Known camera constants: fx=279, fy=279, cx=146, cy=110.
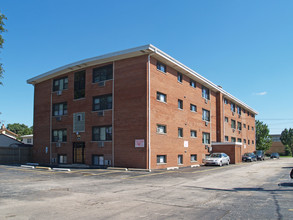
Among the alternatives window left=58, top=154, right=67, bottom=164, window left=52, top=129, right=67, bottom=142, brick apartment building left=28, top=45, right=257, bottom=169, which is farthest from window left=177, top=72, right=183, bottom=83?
window left=58, top=154, right=67, bottom=164

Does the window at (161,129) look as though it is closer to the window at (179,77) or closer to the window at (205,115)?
the window at (179,77)

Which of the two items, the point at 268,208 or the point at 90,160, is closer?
the point at 268,208

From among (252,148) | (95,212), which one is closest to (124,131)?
(95,212)

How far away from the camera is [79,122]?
27.9 meters

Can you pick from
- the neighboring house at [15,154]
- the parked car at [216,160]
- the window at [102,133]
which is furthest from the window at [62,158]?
the parked car at [216,160]

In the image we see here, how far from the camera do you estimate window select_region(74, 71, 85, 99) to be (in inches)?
1112

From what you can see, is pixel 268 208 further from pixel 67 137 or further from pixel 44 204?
pixel 67 137

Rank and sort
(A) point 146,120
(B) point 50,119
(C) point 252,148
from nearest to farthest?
(A) point 146,120 < (B) point 50,119 < (C) point 252,148

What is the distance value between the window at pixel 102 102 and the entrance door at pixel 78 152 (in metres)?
4.12

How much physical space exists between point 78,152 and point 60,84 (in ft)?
26.8

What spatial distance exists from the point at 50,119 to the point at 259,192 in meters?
25.1

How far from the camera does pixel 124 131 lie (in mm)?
24281

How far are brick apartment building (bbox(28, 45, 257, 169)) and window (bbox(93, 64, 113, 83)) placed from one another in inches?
3.8

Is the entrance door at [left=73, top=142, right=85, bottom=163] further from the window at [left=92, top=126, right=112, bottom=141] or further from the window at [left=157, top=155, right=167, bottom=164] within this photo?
the window at [left=157, top=155, right=167, bottom=164]
